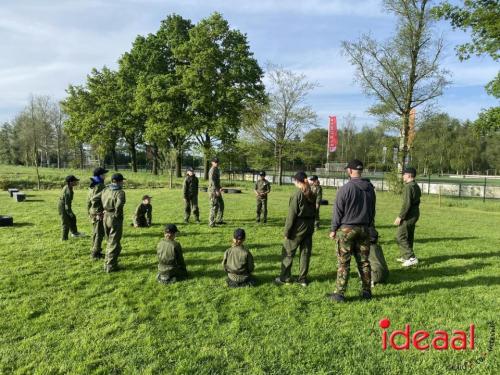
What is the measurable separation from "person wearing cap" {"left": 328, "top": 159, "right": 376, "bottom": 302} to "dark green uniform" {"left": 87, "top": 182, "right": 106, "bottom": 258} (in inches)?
201

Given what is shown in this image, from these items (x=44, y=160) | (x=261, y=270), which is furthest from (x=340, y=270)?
(x=44, y=160)

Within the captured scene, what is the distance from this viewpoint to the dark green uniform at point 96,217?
24.2ft

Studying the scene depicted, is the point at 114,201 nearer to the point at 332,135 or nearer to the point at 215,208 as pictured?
the point at 215,208

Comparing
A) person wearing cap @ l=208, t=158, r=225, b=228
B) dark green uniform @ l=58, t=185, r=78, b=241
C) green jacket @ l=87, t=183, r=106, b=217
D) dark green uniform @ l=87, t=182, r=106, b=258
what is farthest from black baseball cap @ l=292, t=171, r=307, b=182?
dark green uniform @ l=58, t=185, r=78, b=241

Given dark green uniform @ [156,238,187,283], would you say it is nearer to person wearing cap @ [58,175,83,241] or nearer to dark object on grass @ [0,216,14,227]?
person wearing cap @ [58,175,83,241]

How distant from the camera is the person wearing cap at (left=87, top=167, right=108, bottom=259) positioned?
7.37m

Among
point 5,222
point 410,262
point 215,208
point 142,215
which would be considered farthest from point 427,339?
point 5,222

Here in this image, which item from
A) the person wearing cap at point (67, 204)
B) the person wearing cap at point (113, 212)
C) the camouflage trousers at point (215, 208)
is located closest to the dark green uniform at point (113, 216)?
the person wearing cap at point (113, 212)

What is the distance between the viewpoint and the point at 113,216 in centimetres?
655

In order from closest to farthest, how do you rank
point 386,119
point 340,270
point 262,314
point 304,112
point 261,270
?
point 262,314
point 340,270
point 261,270
point 386,119
point 304,112

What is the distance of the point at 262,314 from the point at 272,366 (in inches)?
48.1

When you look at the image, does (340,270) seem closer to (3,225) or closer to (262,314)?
(262,314)

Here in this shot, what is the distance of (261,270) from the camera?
694 cm

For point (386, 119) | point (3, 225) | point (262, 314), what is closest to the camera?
point (262, 314)
